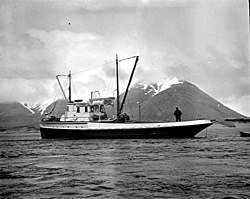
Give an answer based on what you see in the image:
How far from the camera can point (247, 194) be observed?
1245cm

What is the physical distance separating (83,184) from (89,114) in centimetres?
3811

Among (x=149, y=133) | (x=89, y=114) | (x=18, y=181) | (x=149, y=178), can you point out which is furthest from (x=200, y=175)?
(x=89, y=114)

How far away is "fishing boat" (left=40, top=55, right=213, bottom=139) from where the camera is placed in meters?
49.4

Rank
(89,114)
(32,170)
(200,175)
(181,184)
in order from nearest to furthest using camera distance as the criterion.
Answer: (181,184) → (200,175) → (32,170) → (89,114)

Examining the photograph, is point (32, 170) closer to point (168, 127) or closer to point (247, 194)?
point (247, 194)

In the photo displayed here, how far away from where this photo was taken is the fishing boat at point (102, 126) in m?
49.4

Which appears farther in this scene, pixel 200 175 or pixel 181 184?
pixel 200 175

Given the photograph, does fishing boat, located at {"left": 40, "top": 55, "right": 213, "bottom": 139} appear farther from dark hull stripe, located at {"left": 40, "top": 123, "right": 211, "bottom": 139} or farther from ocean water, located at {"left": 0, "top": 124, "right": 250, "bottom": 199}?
ocean water, located at {"left": 0, "top": 124, "right": 250, "bottom": 199}

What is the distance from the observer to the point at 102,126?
5091 centimetres

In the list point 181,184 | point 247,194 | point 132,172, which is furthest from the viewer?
point 132,172

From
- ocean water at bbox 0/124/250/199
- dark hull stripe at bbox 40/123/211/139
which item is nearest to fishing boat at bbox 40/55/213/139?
dark hull stripe at bbox 40/123/211/139

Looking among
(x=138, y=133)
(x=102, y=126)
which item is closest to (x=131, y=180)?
(x=138, y=133)

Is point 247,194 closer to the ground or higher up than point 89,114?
closer to the ground

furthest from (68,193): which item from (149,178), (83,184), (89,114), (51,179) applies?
(89,114)
